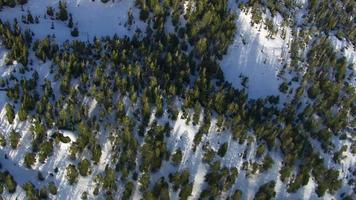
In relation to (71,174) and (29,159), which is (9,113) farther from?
(71,174)

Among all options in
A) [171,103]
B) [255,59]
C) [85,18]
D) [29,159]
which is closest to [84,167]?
[29,159]

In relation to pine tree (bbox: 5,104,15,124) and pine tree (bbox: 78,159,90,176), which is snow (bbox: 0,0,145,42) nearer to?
pine tree (bbox: 5,104,15,124)

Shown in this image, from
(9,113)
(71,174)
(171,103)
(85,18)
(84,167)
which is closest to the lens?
(71,174)

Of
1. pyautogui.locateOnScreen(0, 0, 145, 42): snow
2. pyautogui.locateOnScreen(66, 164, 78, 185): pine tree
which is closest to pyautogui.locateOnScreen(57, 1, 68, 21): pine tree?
pyautogui.locateOnScreen(0, 0, 145, 42): snow

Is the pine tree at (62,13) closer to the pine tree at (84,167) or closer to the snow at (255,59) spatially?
the snow at (255,59)

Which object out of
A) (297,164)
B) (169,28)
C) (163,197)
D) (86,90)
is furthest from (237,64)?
(163,197)
